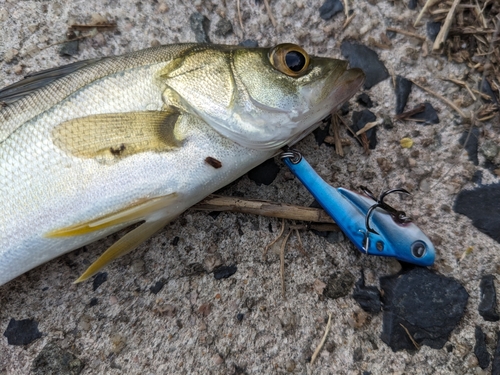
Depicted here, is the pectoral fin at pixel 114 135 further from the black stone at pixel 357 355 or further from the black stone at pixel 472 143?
the black stone at pixel 472 143

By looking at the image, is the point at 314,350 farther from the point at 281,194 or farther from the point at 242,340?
the point at 281,194

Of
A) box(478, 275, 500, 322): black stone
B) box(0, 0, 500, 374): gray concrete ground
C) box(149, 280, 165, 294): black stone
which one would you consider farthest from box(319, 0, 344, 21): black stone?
box(149, 280, 165, 294): black stone

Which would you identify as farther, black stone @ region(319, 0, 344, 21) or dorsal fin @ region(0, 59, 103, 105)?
black stone @ region(319, 0, 344, 21)

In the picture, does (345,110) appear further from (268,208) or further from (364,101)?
(268,208)

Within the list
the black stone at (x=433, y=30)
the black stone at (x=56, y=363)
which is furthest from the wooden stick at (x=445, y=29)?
the black stone at (x=56, y=363)

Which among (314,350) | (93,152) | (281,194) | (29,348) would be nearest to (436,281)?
(314,350)

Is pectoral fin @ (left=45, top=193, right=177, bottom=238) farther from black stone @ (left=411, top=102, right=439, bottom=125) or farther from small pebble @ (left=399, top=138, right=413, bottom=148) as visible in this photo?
black stone @ (left=411, top=102, right=439, bottom=125)
